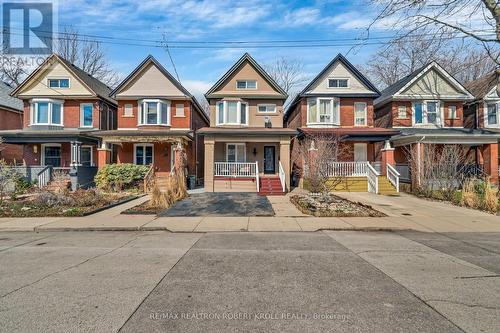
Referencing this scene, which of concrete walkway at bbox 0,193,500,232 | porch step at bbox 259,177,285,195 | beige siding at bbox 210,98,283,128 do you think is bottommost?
concrete walkway at bbox 0,193,500,232

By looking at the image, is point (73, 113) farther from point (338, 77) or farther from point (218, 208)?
point (338, 77)

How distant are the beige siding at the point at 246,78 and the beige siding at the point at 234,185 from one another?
6.92 m

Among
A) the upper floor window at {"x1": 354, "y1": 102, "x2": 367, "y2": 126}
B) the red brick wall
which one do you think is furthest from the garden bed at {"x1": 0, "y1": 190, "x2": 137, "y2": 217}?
the upper floor window at {"x1": 354, "y1": 102, "x2": 367, "y2": 126}

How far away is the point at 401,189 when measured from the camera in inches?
741

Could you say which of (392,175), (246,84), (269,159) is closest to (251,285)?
(392,175)

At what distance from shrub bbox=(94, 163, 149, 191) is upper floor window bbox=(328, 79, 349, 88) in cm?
1581

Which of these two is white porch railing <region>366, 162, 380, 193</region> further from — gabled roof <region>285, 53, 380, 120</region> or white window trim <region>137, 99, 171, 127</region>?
white window trim <region>137, 99, 171, 127</region>

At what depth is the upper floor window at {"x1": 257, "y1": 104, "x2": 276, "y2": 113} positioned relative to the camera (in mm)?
20969

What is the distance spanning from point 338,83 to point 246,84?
7378mm

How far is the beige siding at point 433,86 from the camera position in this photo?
2200 cm

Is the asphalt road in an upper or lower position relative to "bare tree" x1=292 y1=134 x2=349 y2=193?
lower

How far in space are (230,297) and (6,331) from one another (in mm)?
2566

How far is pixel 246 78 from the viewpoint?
2094cm

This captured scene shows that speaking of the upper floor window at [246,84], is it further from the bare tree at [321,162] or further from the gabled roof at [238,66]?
the bare tree at [321,162]
